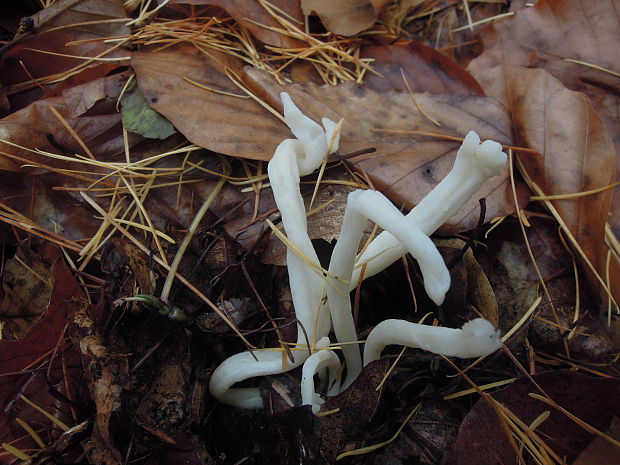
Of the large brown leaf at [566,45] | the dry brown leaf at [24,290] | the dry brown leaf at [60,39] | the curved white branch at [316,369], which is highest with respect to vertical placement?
the dry brown leaf at [60,39]

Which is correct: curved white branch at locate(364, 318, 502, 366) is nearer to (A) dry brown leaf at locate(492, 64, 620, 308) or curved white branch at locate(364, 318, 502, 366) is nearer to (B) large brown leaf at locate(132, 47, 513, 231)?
Answer: (B) large brown leaf at locate(132, 47, 513, 231)

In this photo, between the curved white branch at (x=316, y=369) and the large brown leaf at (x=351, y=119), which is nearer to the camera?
the curved white branch at (x=316, y=369)

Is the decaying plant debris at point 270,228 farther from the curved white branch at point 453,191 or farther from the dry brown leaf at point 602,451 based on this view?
the curved white branch at point 453,191

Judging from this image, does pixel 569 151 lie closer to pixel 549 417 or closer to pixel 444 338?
pixel 549 417

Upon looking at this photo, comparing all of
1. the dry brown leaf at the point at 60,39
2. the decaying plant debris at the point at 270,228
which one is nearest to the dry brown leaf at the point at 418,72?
the decaying plant debris at the point at 270,228

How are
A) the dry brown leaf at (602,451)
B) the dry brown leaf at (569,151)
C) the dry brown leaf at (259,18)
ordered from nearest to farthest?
1. the dry brown leaf at (602,451)
2. the dry brown leaf at (569,151)
3. the dry brown leaf at (259,18)

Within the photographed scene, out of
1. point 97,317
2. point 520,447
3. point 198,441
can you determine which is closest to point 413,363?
point 520,447

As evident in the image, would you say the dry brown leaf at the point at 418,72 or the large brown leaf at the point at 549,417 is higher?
the dry brown leaf at the point at 418,72

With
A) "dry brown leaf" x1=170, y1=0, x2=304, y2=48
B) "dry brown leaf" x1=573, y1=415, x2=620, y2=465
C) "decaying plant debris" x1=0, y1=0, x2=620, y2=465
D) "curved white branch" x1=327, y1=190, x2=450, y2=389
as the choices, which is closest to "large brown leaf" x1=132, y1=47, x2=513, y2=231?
"decaying plant debris" x1=0, y1=0, x2=620, y2=465
